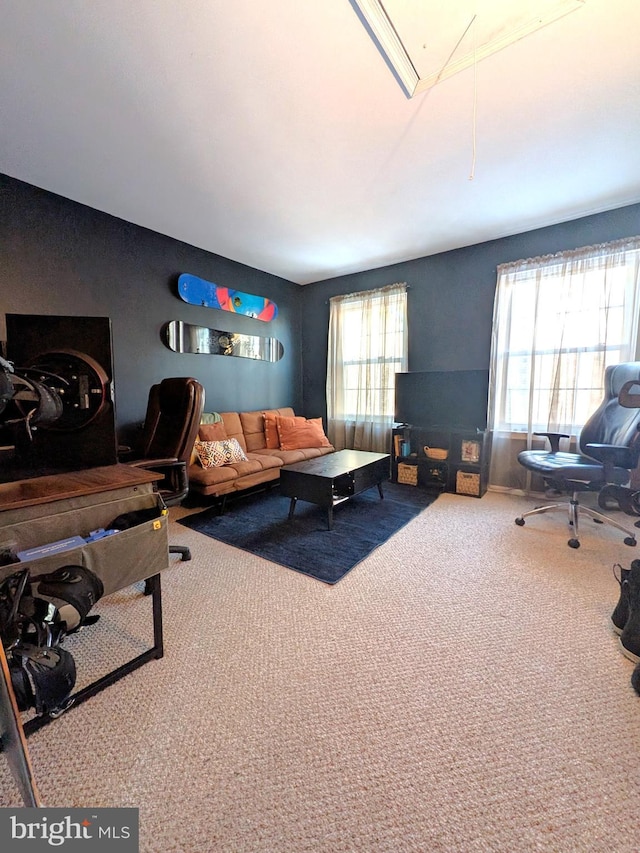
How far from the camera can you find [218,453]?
120 inches

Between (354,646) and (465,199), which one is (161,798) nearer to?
(354,646)

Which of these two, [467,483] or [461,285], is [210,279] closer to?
[461,285]

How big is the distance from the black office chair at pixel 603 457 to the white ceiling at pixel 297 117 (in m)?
1.52

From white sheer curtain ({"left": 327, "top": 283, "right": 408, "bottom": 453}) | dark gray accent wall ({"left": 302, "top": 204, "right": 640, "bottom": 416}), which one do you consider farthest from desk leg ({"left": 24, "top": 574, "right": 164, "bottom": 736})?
dark gray accent wall ({"left": 302, "top": 204, "right": 640, "bottom": 416})

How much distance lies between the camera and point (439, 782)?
0.89m

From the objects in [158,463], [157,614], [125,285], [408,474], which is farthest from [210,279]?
[157,614]

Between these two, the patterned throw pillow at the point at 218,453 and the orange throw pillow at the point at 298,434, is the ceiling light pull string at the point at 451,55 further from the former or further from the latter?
the orange throw pillow at the point at 298,434

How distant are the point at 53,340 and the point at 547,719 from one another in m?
2.23

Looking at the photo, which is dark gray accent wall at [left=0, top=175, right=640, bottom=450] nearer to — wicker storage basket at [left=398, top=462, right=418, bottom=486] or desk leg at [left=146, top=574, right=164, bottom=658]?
wicker storage basket at [left=398, top=462, right=418, bottom=486]

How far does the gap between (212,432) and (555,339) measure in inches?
135

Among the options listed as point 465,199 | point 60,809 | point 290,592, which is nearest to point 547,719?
point 290,592

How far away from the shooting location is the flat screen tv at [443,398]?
336 cm

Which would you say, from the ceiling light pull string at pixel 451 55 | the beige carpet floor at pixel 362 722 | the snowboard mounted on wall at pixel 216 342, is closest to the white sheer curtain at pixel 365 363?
the snowboard mounted on wall at pixel 216 342

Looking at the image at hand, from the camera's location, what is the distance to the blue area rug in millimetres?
2068
